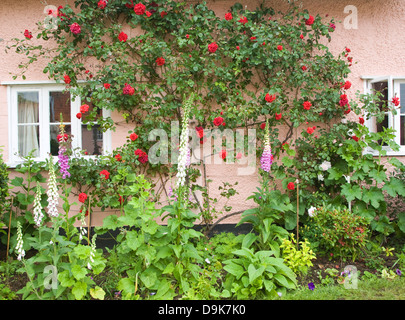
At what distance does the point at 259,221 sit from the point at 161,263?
4.28 feet

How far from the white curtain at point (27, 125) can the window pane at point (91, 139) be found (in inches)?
28.6

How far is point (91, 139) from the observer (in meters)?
4.86

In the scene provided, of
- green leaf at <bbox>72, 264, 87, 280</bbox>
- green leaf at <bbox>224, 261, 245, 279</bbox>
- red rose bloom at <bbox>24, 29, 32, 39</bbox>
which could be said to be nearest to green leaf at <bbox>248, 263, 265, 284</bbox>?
green leaf at <bbox>224, 261, 245, 279</bbox>

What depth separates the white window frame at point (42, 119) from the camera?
15.8 ft

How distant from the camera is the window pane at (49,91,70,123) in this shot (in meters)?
4.90

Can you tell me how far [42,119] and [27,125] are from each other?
267 mm

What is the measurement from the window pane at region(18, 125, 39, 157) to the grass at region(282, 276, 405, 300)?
406cm

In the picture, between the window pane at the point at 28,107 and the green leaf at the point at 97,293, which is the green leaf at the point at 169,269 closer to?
the green leaf at the point at 97,293

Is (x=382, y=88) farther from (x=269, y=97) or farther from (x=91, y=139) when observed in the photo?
(x=91, y=139)

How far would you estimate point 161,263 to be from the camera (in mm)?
3139

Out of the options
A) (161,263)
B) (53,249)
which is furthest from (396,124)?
(53,249)

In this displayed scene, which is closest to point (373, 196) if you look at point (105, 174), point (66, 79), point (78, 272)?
point (105, 174)

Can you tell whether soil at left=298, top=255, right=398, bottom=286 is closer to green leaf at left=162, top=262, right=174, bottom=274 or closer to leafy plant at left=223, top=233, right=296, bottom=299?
leafy plant at left=223, top=233, right=296, bottom=299
